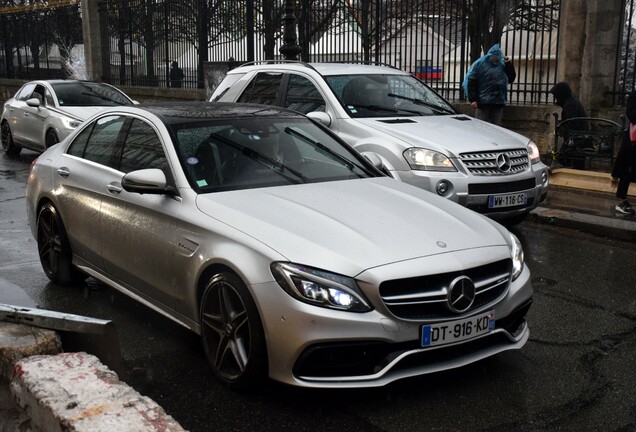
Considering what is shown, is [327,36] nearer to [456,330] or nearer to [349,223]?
[349,223]

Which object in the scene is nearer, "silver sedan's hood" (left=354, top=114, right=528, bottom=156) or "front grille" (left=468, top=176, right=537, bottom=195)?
"front grille" (left=468, top=176, right=537, bottom=195)

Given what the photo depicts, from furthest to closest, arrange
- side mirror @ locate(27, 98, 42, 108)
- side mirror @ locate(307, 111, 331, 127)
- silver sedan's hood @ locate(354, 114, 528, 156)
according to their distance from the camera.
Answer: side mirror @ locate(27, 98, 42, 108) → side mirror @ locate(307, 111, 331, 127) → silver sedan's hood @ locate(354, 114, 528, 156)

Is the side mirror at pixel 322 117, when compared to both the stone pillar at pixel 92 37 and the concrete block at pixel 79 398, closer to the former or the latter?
the concrete block at pixel 79 398

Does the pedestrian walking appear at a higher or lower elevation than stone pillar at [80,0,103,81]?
lower

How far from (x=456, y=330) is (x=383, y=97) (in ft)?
17.9

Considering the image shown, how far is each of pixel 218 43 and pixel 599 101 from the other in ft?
35.3

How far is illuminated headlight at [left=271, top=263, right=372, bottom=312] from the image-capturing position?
3.86 meters

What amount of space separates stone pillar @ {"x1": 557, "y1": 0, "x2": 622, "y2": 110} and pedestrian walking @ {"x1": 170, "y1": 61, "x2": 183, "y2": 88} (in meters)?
11.6

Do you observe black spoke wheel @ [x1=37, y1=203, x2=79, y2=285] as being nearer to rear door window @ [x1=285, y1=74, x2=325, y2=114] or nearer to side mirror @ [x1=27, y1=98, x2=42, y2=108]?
rear door window @ [x1=285, y1=74, x2=325, y2=114]

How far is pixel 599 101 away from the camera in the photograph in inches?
519

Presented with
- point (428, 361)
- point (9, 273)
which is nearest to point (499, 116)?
point (9, 273)

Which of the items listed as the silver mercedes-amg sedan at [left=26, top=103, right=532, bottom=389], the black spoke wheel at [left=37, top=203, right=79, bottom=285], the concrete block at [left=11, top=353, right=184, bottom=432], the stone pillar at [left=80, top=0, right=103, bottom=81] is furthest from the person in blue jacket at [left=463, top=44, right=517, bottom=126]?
the stone pillar at [left=80, top=0, right=103, bottom=81]

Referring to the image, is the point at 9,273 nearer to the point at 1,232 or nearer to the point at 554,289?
the point at 1,232

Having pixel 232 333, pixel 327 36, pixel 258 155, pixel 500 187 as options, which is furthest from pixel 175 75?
pixel 232 333
